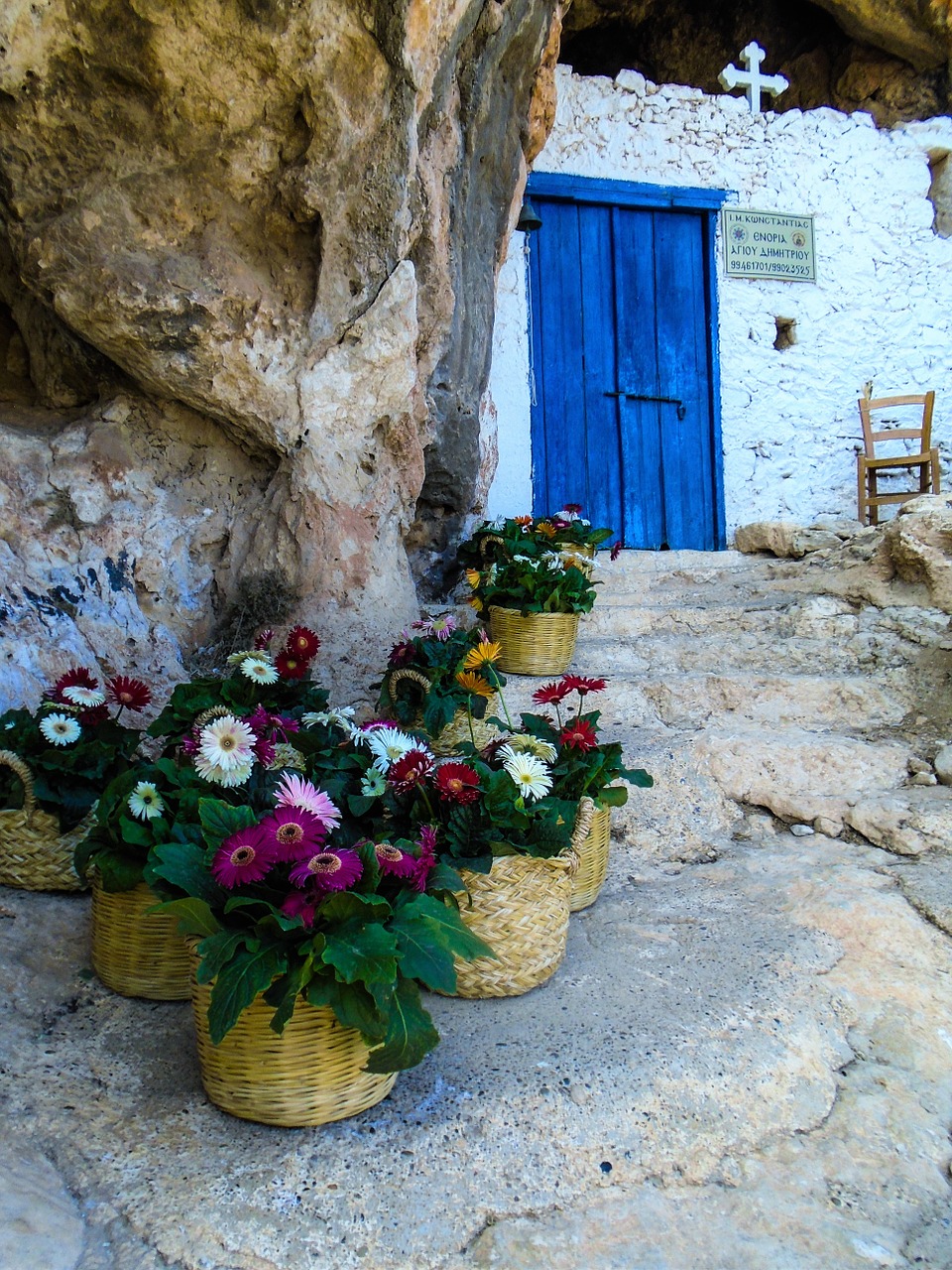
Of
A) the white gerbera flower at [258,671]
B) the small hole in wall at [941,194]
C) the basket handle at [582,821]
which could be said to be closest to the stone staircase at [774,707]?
the basket handle at [582,821]

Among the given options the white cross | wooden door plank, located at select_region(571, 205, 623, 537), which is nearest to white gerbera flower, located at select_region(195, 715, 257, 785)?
wooden door plank, located at select_region(571, 205, 623, 537)

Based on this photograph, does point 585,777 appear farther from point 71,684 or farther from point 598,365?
point 598,365

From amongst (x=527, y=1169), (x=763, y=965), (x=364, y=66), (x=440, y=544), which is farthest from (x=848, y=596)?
(x=527, y=1169)

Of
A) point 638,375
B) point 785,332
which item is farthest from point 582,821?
point 785,332

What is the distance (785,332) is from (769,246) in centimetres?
57

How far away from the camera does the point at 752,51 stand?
20.4 feet

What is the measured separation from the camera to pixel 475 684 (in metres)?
2.50

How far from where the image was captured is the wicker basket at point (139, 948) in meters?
1.83

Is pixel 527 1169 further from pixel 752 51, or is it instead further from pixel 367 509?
pixel 752 51

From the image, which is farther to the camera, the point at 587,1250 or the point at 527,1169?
the point at 527,1169

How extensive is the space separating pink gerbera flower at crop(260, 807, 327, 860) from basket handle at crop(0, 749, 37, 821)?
0.88 metres

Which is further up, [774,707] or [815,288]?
[815,288]

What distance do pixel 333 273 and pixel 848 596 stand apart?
2.40 metres

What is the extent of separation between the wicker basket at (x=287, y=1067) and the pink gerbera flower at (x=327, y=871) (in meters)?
0.18
